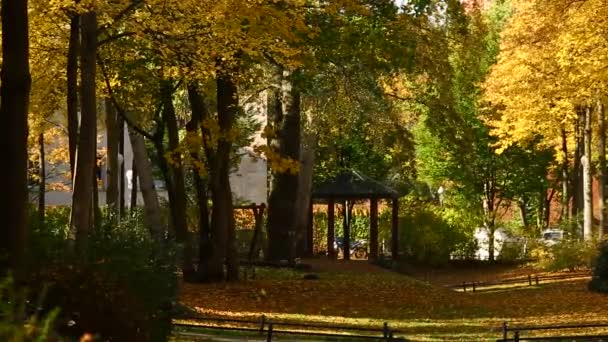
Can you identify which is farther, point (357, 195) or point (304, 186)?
point (357, 195)

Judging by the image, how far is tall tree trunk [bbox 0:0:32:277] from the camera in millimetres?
10883

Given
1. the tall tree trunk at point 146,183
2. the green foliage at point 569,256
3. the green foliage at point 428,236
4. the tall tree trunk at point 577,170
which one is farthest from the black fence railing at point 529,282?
the tall tree trunk at point 146,183

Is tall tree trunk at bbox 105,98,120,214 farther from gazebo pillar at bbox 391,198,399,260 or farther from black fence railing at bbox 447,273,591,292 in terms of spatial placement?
gazebo pillar at bbox 391,198,399,260

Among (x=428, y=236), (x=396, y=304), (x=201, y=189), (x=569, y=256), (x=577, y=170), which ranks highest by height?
(x=577, y=170)

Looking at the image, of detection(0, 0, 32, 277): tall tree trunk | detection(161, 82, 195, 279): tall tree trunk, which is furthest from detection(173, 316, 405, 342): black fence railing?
detection(161, 82, 195, 279): tall tree trunk

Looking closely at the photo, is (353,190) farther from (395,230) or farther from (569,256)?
(569,256)

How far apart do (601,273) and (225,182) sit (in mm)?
9297

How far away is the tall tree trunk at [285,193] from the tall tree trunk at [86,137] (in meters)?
12.2

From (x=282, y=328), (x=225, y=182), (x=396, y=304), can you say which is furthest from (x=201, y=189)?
(x=282, y=328)

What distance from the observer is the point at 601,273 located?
25.9 metres

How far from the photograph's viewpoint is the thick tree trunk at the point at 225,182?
2242 cm

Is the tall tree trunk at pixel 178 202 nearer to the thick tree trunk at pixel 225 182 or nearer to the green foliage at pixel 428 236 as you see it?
the thick tree trunk at pixel 225 182

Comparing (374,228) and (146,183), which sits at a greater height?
(146,183)

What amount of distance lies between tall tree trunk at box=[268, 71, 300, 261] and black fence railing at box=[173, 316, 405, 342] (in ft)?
39.6
